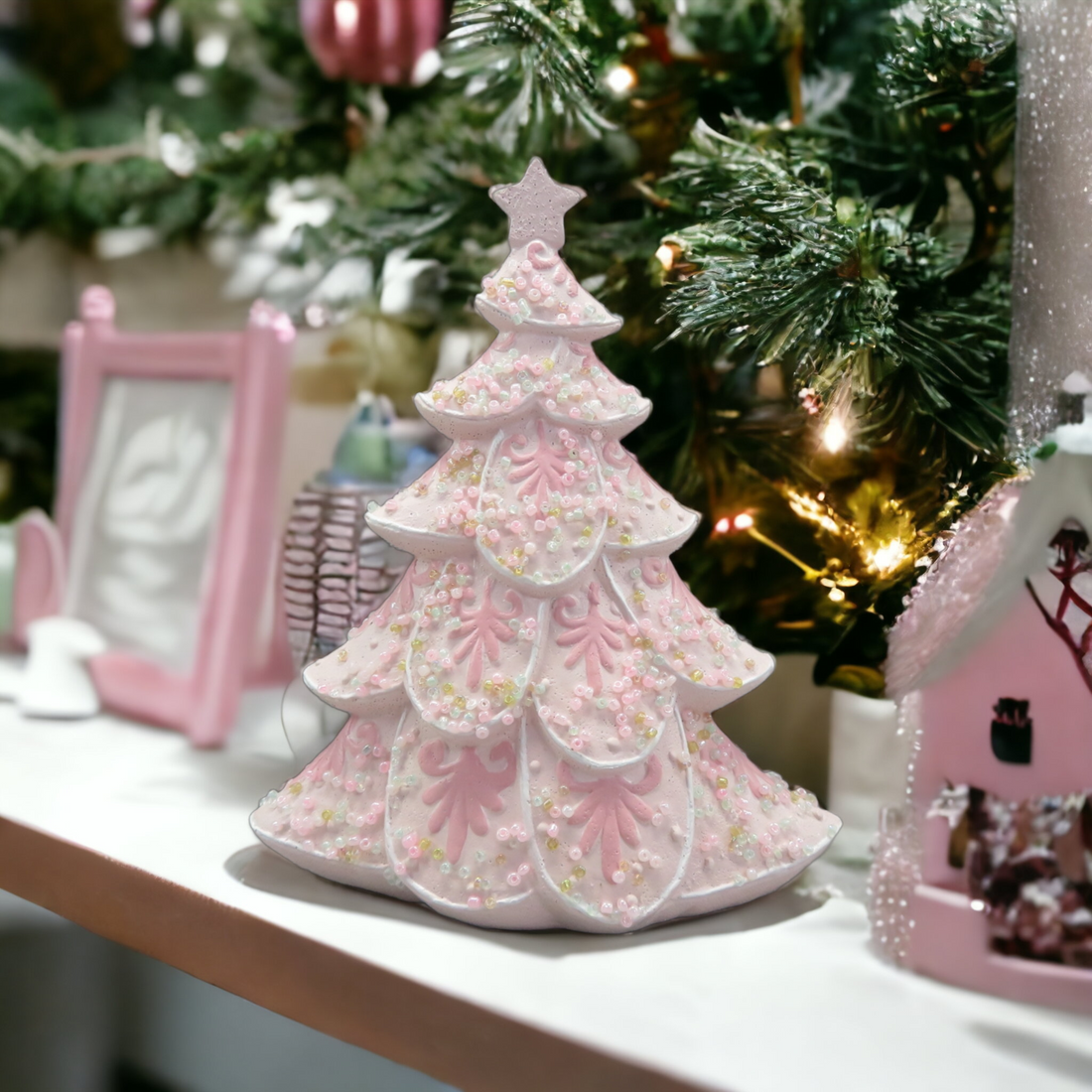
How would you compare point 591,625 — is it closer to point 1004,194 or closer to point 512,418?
point 512,418

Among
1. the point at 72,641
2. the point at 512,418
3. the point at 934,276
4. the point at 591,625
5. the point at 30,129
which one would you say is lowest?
the point at 72,641

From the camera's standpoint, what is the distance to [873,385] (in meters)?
0.61

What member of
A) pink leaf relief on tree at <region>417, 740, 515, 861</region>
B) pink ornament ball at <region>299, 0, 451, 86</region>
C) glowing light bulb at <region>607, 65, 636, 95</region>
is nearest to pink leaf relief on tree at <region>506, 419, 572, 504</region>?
pink leaf relief on tree at <region>417, 740, 515, 861</region>

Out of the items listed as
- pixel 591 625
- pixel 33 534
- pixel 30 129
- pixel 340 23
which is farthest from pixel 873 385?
pixel 30 129

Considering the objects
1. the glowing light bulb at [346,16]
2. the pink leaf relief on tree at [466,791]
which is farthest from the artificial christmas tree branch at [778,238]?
the pink leaf relief on tree at [466,791]

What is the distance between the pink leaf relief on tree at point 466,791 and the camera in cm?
54

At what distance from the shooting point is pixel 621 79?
2.61 ft

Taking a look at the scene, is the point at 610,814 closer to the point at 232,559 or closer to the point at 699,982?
the point at 699,982

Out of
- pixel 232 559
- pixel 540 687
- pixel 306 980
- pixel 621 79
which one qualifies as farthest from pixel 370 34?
pixel 306 980

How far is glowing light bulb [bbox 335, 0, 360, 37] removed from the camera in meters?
0.97

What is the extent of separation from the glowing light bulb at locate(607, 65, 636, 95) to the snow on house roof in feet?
1.43

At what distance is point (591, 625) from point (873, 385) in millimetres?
211

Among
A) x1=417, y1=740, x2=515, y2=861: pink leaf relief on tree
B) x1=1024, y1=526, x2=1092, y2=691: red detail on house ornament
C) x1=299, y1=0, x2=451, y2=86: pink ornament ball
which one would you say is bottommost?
x1=417, y1=740, x2=515, y2=861: pink leaf relief on tree

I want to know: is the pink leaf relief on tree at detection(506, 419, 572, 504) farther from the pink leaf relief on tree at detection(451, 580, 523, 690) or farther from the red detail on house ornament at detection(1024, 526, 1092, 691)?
the red detail on house ornament at detection(1024, 526, 1092, 691)
